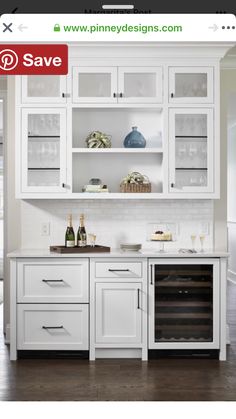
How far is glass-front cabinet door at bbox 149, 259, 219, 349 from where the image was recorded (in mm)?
3996

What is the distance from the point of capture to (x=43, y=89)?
4.18 meters

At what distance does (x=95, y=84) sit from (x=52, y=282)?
5.43ft

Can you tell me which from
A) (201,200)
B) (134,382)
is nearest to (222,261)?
(201,200)

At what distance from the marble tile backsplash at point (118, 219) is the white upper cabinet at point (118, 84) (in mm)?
910

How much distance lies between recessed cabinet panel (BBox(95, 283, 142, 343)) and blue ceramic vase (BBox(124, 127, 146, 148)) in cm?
119

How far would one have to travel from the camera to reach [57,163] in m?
4.19

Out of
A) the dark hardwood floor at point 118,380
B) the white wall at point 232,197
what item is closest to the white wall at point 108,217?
the dark hardwood floor at point 118,380

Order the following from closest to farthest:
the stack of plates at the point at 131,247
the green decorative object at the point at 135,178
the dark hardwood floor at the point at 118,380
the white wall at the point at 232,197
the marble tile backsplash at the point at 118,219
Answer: the dark hardwood floor at the point at 118,380, the stack of plates at the point at 131,247, the green decorative object at the point at 135,178, the marble tile backsplash at the point at 118,219, the white wall at the point at 232,197

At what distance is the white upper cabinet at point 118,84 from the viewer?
420 centimetres

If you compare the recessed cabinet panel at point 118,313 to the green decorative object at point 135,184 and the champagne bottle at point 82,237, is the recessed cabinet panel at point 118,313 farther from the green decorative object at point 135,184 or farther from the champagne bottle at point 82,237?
the green decorative object at point 135,184

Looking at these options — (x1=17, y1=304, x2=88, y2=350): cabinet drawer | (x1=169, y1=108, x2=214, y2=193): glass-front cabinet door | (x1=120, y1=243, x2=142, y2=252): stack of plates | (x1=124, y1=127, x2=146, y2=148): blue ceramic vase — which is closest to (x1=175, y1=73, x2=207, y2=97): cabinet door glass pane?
(x1=169, y1=108, x2=214, y2=193): glass-front cabinet door

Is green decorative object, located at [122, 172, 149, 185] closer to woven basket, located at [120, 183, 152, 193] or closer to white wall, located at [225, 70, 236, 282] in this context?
woven basket, located at [120, 183, 152, 193]
